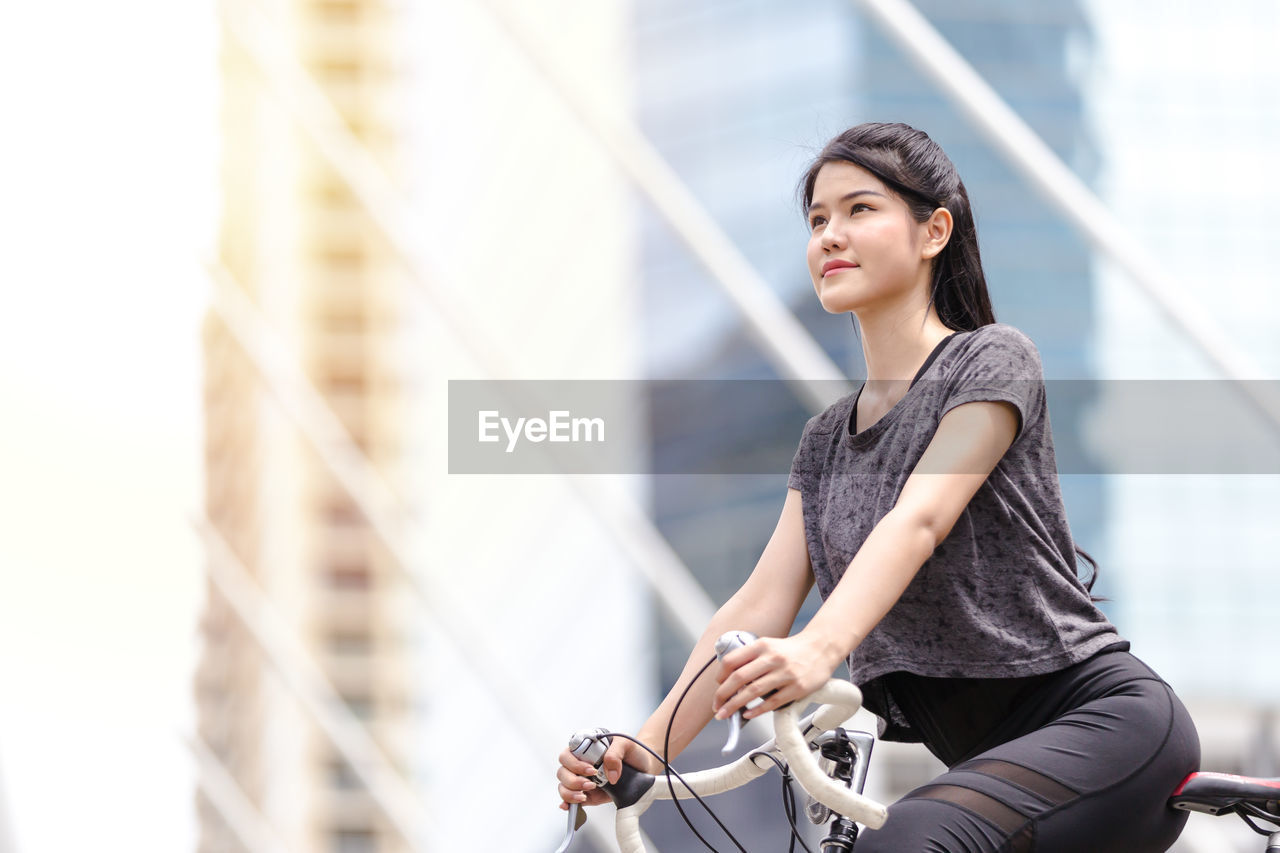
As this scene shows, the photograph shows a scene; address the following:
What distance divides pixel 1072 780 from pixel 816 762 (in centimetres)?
26

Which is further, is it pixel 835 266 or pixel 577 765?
pixel 835 266

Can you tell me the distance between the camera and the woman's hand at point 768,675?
1378mm

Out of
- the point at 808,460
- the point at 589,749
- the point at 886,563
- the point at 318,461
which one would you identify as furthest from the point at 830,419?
the point at 318,461

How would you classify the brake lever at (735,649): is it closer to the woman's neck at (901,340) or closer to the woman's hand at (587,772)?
the woman's hand at (587,772)

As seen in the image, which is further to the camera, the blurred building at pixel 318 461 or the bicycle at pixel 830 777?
the blurred building at pixel 318 461

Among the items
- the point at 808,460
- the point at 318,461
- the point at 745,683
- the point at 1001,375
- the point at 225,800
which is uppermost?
the point at 1001,375

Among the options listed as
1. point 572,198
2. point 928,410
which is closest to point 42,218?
point 928,410

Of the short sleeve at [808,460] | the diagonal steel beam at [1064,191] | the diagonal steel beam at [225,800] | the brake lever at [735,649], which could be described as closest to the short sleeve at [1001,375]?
the short sleeve at [808,460]

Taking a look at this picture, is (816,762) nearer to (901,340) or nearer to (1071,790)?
(1071,790)

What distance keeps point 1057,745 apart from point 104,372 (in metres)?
6.52

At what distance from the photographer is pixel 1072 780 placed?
1.50 meters

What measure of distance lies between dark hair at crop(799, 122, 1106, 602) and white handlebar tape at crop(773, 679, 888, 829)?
400 millimetres

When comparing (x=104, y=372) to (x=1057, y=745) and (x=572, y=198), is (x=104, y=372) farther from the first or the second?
(x=572, y=198)

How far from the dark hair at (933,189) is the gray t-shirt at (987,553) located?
0.11 m
